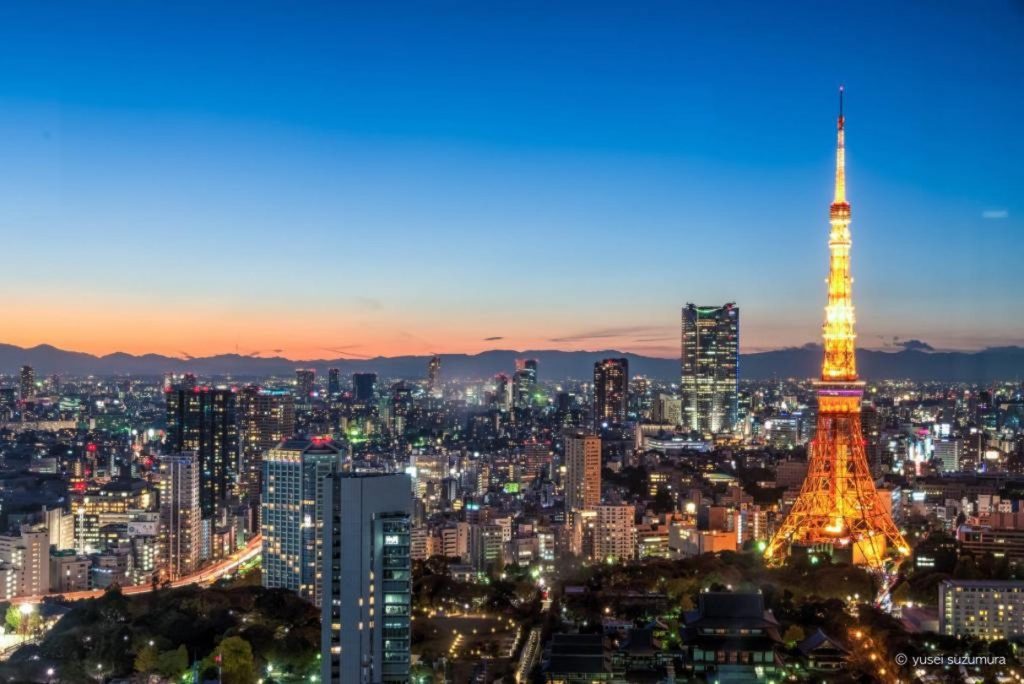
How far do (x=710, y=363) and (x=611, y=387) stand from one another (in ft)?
8.21

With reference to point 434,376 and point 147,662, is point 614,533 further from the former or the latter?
point 434,376

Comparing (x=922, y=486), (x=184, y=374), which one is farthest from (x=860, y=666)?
(x=184, y=374)

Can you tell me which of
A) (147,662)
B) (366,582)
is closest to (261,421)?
(147,662)

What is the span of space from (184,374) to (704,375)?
52.3 ft

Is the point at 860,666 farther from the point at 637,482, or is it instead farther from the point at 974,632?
the point at 637,482

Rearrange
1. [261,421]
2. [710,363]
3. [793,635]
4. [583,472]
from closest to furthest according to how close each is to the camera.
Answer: [793,635] → [583,472] → [261,421] → [710,363]

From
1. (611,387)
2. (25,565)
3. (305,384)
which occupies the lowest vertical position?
(25,565)

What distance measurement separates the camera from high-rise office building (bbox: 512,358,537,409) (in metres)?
29.2

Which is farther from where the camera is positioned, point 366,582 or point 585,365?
point 585,365

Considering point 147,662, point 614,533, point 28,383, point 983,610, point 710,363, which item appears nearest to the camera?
point 147,662

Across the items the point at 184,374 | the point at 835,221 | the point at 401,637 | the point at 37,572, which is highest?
the point at 835,221

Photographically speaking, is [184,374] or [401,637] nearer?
[401,637]

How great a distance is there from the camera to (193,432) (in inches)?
706

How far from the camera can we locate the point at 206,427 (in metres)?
18.0
